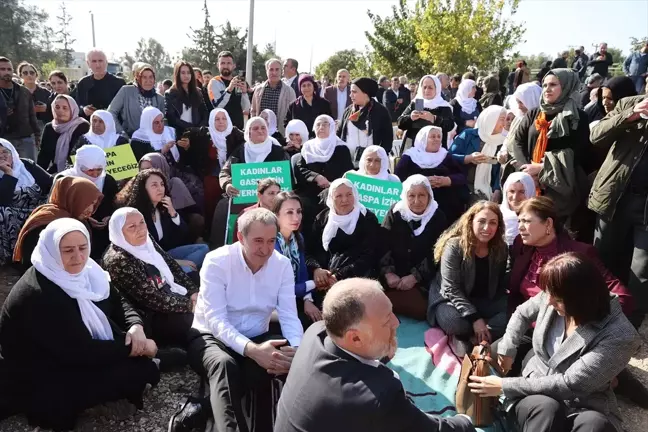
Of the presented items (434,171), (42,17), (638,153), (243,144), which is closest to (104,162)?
(243,144)

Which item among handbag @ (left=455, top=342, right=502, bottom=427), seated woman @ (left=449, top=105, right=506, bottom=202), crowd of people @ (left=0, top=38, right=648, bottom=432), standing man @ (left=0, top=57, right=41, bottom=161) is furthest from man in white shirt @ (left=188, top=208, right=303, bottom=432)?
standing man @ (left=0, top=57, right=41, bottom=161)

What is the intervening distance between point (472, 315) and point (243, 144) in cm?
346

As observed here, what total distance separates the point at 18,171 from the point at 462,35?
21.0m

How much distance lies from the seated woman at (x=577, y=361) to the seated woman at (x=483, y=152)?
308 centimetres

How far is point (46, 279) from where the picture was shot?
2.76 m

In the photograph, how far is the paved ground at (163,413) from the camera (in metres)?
2.93

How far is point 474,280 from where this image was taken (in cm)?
387

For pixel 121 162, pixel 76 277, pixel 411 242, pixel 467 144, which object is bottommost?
pixel 411 242

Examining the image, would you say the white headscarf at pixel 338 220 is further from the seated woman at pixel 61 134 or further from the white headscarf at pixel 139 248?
the seated woman at pixel 61 134

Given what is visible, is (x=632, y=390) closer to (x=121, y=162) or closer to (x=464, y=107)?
(x=121, y=162)

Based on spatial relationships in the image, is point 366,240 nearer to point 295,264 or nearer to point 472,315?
point 295,264

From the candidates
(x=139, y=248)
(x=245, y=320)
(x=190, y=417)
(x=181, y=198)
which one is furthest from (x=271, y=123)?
(x=190, y=417)

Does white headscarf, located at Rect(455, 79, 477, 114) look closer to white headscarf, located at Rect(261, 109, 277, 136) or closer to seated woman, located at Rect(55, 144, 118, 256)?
white headscarf, located at Rect(261, 109, 277, 136)

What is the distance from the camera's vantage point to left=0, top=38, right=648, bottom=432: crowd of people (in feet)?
8.34
